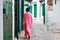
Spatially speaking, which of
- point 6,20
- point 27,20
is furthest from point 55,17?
point 6,20

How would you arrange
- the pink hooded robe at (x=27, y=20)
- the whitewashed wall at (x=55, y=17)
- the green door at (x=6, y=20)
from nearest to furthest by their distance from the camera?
the green door at (x=6, y=20)
the pink hooded robe at (x=27, y=20)
the whitewashed wall at (x=55, y=17)

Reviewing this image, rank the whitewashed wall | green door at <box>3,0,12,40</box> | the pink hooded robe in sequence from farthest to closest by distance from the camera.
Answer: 1. the whitewashed wall
2. the pink hooded robe
3. green door at <box>3,0,12,40</box>

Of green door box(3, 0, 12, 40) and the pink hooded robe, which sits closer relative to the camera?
green door box(3, 0, 12, 40)

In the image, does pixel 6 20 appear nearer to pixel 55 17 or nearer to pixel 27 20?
pixel 27 20

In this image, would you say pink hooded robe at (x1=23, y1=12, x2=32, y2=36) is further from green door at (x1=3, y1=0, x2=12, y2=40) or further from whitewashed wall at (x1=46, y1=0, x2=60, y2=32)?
green door at (x1=3, y1=0, x2=12, y2=40)

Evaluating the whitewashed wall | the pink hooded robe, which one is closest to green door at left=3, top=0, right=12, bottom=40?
the pink hooded robe

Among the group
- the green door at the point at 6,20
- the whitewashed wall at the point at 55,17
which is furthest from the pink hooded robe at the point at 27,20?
the green door at the point at 6,20

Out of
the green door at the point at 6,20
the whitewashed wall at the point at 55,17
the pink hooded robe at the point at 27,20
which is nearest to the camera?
the green door at the point at 6,20

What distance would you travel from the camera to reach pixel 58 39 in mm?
10555

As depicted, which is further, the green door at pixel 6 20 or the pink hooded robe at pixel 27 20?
the pink hooded robe at pixel 27 20

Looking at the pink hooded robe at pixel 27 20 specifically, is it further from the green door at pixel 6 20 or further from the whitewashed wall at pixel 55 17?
the green door at pixel 6 20

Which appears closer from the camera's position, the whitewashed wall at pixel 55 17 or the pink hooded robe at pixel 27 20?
the pink hooded robe at pixel 27 20

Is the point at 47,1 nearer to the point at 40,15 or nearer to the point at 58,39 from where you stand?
the point at 58,39

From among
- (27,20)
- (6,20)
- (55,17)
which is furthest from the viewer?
(55,17)
